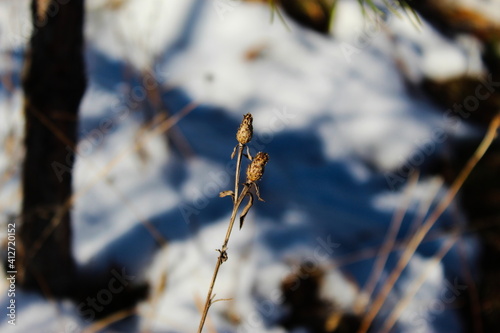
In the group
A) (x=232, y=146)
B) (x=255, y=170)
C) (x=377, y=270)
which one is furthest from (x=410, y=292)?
(x=255, y=170)

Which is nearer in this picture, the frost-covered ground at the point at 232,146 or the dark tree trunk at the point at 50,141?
the dark tree trunk at the point at 50,141

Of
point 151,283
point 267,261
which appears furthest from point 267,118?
point 151,283

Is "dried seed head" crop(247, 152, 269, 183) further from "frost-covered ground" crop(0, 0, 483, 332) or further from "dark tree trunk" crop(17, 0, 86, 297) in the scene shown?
"dark tree trunk" crop(17, 0, 86, 297)

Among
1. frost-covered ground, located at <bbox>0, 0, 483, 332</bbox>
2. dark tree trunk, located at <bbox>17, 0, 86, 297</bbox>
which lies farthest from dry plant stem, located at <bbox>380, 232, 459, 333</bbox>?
dark tree trunk, located at <bbox>17, 0, 86, 297</bbox>

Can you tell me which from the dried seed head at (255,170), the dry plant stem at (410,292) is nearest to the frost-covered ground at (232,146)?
the dry plant stem at (410,292)

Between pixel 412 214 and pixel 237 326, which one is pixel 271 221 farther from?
pixel 412 214

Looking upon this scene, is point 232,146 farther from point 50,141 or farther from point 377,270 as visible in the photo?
point 50,141

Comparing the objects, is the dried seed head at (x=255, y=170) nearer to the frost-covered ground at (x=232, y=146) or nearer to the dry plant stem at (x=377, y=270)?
the frost-covered ground at (x=232, y=146)
